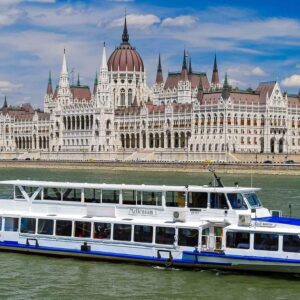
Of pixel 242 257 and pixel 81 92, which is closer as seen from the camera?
pixel 242 257

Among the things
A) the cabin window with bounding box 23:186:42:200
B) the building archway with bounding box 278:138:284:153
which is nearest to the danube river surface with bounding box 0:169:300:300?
the cabin window with bounding box 23:186:42:200

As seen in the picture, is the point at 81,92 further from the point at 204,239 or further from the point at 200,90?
the point at 204,239

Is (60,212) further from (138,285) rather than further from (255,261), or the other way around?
(255,261)

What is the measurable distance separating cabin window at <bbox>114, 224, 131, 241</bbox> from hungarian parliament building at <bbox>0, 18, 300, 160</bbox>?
92628 millimetres

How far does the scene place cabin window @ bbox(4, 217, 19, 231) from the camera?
29219 mm

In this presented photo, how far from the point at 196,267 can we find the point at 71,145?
13299 cm

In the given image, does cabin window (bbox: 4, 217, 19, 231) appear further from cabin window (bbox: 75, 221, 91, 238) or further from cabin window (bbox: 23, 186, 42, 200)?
cabin window (bbox: 75, 221, 91, 238)

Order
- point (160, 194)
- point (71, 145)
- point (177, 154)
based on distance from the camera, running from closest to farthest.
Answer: point (160, 194) → point (177, 154) → point (71, 145)

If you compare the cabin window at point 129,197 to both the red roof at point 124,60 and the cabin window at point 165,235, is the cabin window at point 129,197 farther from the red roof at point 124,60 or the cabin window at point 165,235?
the red roof at point 124,60

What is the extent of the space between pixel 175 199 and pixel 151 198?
952 mm

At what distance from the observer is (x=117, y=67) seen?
167500 millimetres

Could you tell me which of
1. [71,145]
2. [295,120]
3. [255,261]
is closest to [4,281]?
[255,261]

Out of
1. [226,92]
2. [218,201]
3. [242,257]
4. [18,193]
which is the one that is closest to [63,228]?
[18,193]

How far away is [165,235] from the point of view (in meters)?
26.7
